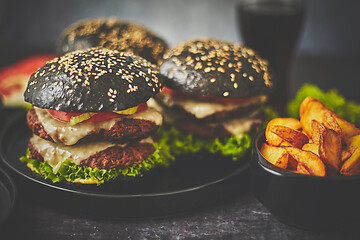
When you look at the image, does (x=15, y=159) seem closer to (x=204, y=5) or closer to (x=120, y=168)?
(x=120, y=168)

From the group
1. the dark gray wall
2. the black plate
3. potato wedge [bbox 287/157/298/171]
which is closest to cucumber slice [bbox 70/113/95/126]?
the black plate

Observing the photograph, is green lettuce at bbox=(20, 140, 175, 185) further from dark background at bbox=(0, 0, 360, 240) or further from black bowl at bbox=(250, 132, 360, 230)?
dark background at bbox=(0, 0, 360, 240)

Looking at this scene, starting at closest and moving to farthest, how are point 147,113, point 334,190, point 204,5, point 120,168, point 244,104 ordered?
point 334,190
point 120,168
point 147,113
point 244,104
point 204,5

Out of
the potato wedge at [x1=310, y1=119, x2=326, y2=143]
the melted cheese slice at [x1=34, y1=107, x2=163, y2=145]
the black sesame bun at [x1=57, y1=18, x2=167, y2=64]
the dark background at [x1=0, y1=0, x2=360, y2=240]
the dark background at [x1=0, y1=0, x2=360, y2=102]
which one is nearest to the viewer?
the potato wedge at [x1=310, y1=119, x2=326, y2=143]

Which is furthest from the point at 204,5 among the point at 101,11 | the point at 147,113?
the point at 147,113

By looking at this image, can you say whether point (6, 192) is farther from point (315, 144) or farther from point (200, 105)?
point (315, 144)

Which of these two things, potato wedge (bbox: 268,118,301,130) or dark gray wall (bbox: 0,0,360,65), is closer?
potato wedge (bbox: 268,118,301,130)

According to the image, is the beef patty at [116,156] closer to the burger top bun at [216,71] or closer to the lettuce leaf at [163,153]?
the lettuce leaf at [163,153]
